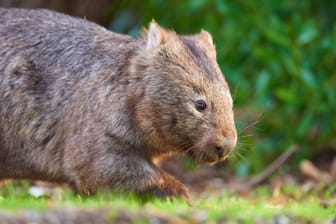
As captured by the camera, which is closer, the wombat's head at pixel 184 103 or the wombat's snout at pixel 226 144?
the wombat's snout at pixel 226 144

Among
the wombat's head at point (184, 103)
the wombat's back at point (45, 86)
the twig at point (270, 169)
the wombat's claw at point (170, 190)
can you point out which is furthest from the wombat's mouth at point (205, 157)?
the twig at point (270, 169)

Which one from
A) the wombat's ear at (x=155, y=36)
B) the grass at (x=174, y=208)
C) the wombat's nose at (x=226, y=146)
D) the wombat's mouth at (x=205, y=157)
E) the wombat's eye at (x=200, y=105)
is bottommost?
the grass at (x=174, y=208)

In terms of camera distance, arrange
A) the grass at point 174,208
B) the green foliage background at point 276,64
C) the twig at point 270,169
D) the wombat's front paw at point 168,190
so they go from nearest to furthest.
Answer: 1. the grass at point 174,208
2. the wombat's front paw at point 168,190
3. the twig at point 270,169
4. the green foliage background at point 276,64

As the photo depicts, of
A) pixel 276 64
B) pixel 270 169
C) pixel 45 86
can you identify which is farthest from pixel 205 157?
pixel 276 64

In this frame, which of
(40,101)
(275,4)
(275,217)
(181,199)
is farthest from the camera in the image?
(275,4)

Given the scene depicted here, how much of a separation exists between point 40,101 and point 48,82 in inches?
6.8

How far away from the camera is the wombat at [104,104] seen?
27.0 ft

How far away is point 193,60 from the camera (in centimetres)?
843

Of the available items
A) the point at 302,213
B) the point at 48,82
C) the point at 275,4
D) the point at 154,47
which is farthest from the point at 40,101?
the point at 275,4

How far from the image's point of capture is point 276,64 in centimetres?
1222

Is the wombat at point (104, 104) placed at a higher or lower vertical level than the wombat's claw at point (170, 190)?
higher

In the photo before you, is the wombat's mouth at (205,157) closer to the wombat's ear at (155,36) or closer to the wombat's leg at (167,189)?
the wombat's leg at (167,189)

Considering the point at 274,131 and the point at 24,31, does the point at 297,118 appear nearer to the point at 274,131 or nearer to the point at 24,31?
the point at 274,131

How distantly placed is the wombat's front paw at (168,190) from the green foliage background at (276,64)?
3.64m
